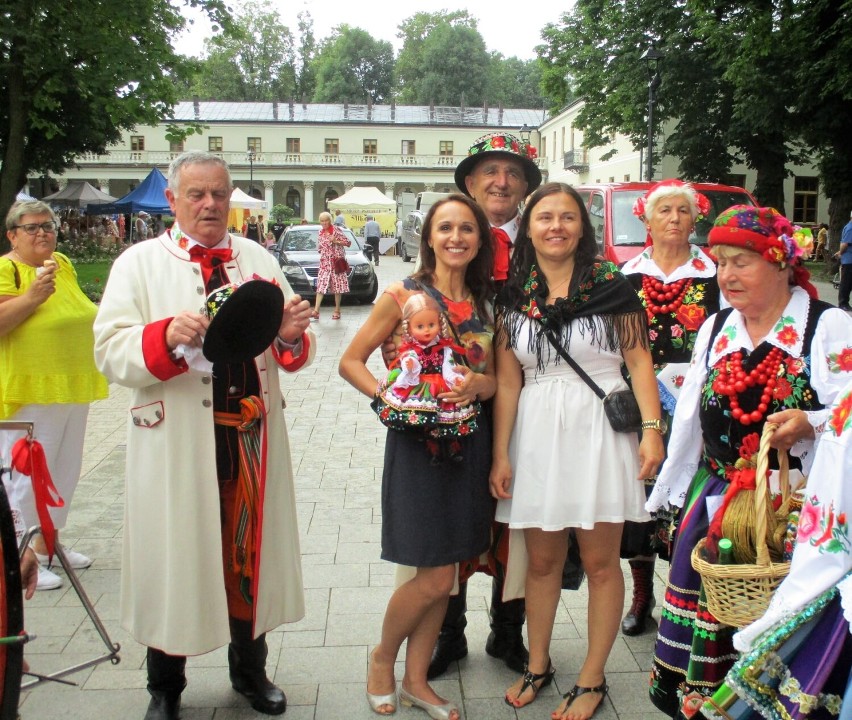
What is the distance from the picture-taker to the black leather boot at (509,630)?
12.1 ft

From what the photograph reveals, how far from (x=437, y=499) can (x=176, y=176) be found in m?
1.44

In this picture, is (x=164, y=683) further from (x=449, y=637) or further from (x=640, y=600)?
(x=640, y=600)

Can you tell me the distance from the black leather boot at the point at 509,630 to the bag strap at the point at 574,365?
3.13 feet

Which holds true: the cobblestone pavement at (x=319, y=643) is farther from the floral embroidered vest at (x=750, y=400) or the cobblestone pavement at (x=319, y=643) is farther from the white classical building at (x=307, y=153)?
the white classical building at (x=307, y=153)

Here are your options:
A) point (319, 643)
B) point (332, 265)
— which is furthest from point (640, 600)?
point (332, 265)

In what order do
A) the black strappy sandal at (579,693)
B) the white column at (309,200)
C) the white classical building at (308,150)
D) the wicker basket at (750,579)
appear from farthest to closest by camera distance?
the white column at (309,200) < the white classical building at (308,150) < the black strappy sandal at (579,693) < the wicker basket at (750,579)

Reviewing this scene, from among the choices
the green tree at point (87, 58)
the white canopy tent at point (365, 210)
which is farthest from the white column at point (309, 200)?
the green tree at point (87, 58)

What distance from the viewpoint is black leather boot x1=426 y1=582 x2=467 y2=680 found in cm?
364

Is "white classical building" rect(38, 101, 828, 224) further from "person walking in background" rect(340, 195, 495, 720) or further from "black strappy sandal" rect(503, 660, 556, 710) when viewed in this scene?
"black strappy sandal" rect(503, 660, 556, 710)

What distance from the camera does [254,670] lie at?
3.35m

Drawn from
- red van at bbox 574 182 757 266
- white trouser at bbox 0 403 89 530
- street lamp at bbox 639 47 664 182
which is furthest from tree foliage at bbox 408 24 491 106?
white trouser at bbox 0 403 89 530

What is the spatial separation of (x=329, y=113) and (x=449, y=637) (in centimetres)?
7244

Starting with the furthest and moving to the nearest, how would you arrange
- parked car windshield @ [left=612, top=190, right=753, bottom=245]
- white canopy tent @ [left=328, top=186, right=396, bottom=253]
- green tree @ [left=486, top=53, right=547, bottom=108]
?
green tree @ [left=486, top=53, right=547, bottom=108], white canopy tent @ [left=328, top=186, right=396, bottom=253], parked car windshield @ [left=612, top=190, right=753, bottom=245]

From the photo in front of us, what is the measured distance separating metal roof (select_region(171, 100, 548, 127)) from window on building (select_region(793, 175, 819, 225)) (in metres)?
33.5
